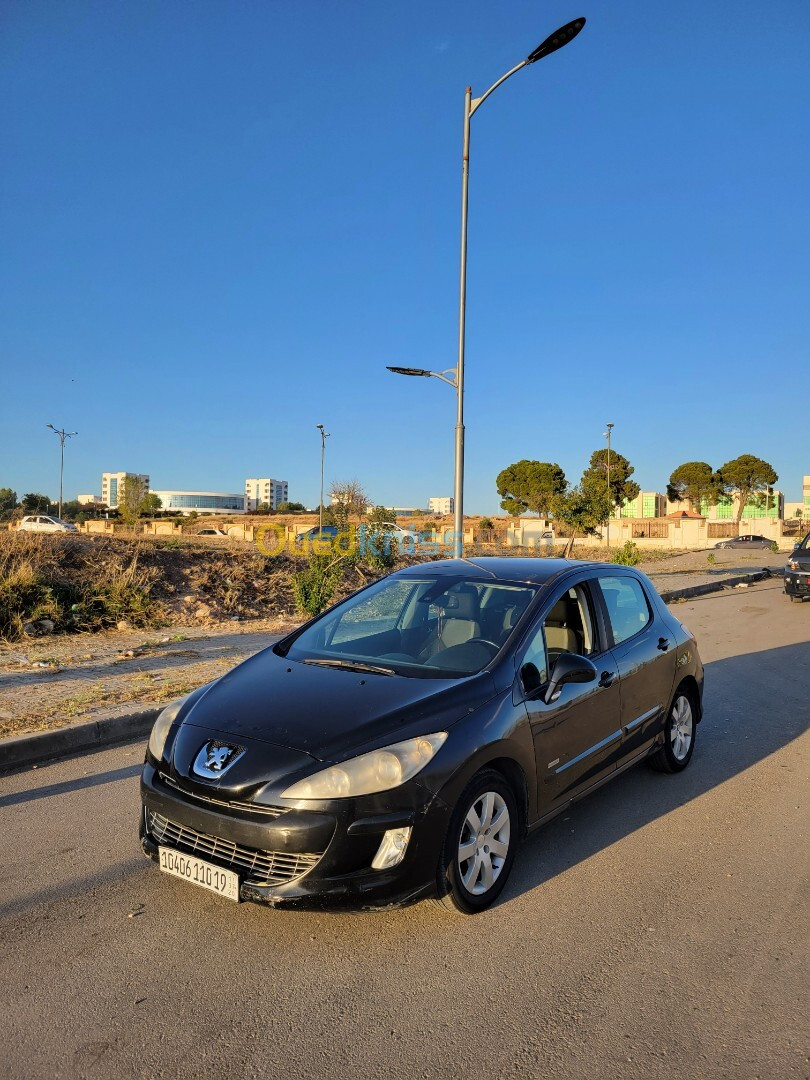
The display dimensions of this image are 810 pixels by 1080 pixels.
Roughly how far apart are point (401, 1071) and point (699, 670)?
13.2 ft

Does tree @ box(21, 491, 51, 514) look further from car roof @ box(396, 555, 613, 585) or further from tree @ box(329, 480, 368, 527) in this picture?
car roof @ box(396, 555, 613, 585)

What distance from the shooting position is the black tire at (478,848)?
3.12m

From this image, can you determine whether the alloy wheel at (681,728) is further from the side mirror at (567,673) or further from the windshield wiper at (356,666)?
the windshield wiper at (356,666)

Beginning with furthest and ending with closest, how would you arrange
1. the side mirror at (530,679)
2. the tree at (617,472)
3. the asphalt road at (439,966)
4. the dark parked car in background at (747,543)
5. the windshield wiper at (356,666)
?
the tree at (617,472) → the dark parked car in background at (747,543) → the windshield wiper at (356,666) → the side mirror at (530,679) → the asphalt road at (439,966)

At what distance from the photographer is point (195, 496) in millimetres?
149000

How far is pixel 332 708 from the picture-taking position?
3377 millimetres

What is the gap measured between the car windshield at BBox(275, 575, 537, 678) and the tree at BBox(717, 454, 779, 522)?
84106 millimetres

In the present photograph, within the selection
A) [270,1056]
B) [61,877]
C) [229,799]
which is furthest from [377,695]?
[61,877]

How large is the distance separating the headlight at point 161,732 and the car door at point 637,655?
8.24ft

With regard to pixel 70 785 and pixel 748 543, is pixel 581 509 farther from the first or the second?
pixel 748 543

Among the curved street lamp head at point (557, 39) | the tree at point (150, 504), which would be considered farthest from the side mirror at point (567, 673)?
the tree at point (150, 504)

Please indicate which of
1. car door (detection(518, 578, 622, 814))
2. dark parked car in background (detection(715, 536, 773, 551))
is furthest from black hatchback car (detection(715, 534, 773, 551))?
car door (detection(518, 578, 622, 814))

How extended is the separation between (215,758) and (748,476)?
9012 cm

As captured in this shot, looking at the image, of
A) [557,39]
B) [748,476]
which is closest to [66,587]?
[557,39]
